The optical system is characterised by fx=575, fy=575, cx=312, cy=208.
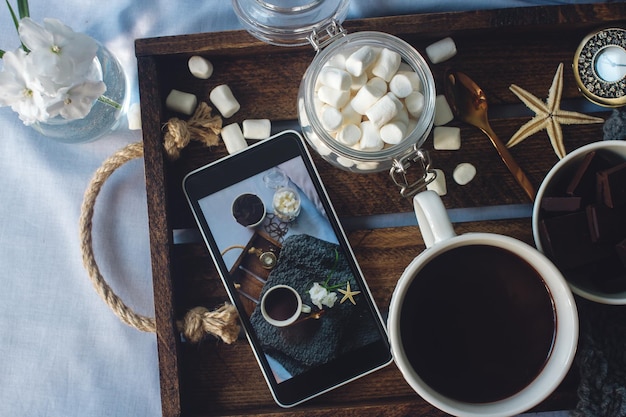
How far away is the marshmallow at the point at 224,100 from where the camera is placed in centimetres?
69

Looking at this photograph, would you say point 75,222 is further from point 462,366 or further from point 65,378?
point 462,366

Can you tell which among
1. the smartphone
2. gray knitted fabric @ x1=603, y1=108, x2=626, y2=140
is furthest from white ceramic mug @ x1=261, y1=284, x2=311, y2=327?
gray knitted fabric @ x1=603, y1=108, x2=626, y2=140

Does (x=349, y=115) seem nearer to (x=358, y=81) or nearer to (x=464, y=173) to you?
(x=358, y=81)

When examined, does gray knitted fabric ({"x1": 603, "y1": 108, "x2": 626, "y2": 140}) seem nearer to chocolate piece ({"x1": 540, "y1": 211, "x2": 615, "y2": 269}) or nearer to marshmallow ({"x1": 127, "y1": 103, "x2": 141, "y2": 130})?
chocolate piece ({"x1": 540, "y1": 211, "x2": 615, "y2": 269})

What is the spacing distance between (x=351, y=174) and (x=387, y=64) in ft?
0.48

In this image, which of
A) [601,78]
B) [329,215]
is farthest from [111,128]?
[601,78]

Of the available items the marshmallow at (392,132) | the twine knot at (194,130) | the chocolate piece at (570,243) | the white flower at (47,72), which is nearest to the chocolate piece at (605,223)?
the chocolate piece at (570,243)

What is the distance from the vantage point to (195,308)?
68 centimetres

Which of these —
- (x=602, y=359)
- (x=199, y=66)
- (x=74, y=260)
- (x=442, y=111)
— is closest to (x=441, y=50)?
(x=442, y=111)

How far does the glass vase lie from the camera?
674mm

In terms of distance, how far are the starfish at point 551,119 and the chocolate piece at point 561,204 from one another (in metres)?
0.11

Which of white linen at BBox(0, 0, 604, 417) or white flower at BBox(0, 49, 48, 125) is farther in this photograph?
white linen at BBox(0, 0, 604, 417)

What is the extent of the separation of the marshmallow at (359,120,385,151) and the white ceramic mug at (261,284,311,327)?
20 cm

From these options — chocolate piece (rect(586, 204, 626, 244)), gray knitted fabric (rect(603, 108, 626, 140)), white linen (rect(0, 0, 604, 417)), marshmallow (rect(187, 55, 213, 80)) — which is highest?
gray knitted fabric (rect(603, 108, 626, 140))
